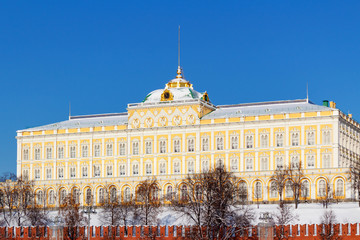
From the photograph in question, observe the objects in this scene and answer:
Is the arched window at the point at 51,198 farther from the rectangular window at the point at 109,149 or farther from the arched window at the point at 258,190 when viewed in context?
the arched window at the point at 258,190

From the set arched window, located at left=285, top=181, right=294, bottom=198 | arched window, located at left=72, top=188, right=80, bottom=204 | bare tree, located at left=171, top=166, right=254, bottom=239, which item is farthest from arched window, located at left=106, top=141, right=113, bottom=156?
bare tree, located at left=171, top=166, right=254, bottom=239

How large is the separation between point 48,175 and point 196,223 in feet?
244

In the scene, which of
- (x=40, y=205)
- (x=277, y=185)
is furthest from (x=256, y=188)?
(x=40, y=205)

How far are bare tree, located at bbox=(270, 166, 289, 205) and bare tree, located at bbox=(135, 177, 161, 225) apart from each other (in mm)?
19215

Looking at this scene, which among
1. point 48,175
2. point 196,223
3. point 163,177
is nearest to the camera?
point 196,223

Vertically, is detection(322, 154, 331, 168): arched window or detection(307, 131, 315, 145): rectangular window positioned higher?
detection(307, 131, 315, 145): rectangular window

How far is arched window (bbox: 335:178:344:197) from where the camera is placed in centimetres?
16162

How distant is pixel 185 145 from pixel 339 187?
102 ft

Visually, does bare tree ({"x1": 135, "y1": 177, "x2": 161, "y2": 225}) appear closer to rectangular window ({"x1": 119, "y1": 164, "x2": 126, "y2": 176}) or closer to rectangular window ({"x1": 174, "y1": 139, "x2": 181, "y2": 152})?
rectangular window ({"x1": 174, "y1": 139, "x2": 181, "y2": 152})

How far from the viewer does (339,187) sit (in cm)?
16212

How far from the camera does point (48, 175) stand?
190 metres

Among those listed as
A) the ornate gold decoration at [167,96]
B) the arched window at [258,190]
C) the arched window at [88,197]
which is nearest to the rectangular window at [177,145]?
the ornate gold decoration at [167,96]

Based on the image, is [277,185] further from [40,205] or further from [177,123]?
[40,205]

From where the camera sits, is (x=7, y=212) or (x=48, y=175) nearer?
(x=7, y=212)
